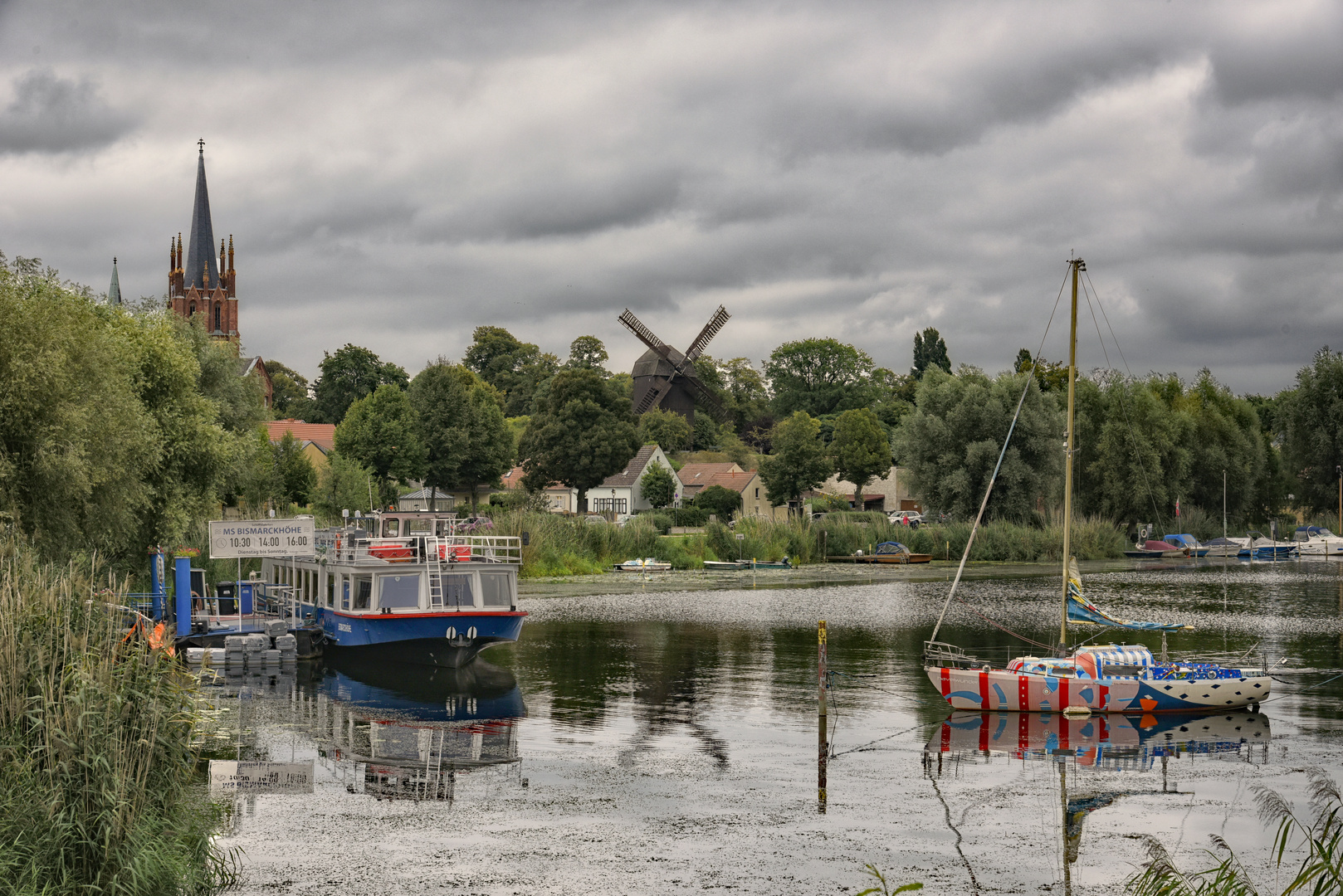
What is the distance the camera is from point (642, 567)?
72.6 meters

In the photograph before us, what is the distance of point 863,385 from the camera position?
17362cm

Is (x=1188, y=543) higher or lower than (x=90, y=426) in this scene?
lower

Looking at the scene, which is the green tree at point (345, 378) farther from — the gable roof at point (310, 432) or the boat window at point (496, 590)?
the boat window at point (496, 590)

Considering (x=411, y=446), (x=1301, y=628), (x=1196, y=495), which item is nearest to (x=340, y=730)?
(x=1301, y=628)

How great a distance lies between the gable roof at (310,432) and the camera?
122 meters

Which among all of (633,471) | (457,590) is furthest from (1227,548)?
(457,590)

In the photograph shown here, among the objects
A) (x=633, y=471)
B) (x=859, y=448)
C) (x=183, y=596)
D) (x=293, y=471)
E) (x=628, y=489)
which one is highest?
(x=859, y=448)

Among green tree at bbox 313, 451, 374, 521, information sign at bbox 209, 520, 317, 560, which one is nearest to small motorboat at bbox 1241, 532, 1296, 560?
green tree at bbox 313, 451, 374, 521

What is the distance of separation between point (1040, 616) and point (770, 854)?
1362 inches

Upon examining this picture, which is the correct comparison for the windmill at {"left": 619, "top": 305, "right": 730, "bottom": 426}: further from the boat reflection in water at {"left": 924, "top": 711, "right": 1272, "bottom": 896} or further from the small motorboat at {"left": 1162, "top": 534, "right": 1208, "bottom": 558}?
the boat reflection in water at {"left": 924, "top": 711, "right": 1272, "bottom": 896}

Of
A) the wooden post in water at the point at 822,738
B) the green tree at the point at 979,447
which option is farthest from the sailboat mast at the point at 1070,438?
the green tree at the point at 979,447

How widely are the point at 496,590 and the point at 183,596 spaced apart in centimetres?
942

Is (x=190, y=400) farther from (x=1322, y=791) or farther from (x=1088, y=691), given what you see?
(x=1322, y=791)

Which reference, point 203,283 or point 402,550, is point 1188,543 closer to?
point 402,550
